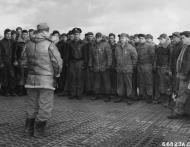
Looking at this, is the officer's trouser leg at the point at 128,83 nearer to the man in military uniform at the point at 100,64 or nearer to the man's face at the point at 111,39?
the man in military uniform at the point at 100,64

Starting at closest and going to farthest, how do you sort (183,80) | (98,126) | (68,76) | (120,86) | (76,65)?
(98,126), (183,80), (120,86), (76,65), (68,76)

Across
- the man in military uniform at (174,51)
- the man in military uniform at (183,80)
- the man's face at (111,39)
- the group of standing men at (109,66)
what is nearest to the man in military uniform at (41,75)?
the man in military uniform at (183,80)

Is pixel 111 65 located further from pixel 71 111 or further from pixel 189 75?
pixel 189 75

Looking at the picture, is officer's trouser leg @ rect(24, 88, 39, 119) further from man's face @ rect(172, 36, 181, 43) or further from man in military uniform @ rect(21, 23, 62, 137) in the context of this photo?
man's face @ rect(172, 36, 181, 43)

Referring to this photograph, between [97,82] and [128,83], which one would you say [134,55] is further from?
[97,82]

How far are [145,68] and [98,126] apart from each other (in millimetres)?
3939

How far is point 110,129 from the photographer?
6.86m

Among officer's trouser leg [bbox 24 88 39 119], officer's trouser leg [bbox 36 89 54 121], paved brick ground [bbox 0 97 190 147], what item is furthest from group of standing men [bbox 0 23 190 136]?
officer's trouser leg [bbox 36 89 54 121]

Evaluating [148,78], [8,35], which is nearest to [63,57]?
[8,35]

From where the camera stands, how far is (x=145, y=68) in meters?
10.5

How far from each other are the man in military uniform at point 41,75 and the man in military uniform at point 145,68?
4.80 meters

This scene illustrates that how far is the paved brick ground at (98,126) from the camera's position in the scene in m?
5.90

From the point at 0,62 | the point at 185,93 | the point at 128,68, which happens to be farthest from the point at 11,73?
the point at 185,93

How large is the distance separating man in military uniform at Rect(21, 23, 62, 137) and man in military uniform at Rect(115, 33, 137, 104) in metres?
4.35
